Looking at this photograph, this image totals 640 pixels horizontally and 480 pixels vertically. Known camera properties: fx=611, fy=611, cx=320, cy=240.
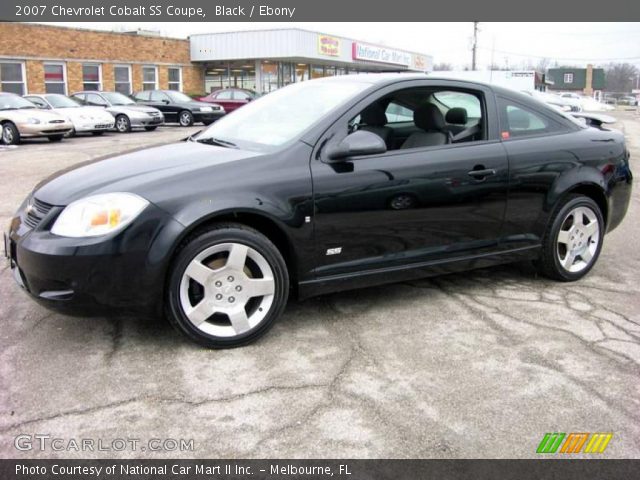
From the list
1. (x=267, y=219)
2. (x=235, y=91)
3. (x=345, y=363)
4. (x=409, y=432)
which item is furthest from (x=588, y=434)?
(x=235, y=91)

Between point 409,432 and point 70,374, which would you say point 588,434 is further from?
point 70,374

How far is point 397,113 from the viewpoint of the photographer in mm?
4852

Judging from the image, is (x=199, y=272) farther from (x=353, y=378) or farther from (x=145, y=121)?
(x=145, y=121)

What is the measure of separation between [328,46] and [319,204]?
34146 mm

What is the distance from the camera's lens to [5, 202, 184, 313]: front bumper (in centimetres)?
316

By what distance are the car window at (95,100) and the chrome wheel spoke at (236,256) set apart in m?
18.9

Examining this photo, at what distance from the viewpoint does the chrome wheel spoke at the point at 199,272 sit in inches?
132

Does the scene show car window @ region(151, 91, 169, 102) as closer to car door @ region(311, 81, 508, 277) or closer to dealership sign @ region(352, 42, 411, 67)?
dealership sign @ region(352, 42, 411, 67)

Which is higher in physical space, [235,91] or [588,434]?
[235,91]

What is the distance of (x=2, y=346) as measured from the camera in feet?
11.6

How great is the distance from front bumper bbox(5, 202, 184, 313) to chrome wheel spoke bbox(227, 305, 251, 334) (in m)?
0.42

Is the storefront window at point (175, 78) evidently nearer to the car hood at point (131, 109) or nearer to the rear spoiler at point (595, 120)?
the car hood at point (131, 109)

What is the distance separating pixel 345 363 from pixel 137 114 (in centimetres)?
1836

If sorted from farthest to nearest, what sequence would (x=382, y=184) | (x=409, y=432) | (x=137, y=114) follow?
1. (x=137, y=114)
2. (x=382, y=184)
3. (x=409, y=432)
